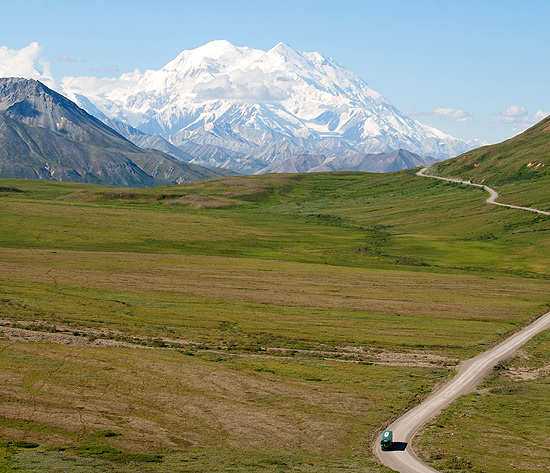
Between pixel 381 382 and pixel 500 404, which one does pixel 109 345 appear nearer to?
pixel 381 382

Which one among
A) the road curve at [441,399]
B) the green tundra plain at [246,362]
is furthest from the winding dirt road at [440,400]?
the green tundra plain at [246,362]

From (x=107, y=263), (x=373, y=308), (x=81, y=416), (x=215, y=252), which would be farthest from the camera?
(x=215, y=252)

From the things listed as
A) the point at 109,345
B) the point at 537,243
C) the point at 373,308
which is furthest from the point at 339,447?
the point at 537,243

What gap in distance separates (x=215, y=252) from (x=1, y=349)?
361ft

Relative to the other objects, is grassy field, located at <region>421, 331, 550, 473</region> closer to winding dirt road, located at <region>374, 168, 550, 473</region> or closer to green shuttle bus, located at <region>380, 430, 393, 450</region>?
winding dirt road, located at <region>374, 168, 550, 473</region>

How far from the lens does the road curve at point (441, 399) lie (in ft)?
166

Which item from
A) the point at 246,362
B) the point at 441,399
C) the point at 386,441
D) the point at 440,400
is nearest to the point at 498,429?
the point at 440,400

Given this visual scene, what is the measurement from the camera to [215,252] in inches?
7101

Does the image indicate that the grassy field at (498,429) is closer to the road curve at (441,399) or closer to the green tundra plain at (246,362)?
the green tundra plain at (246,362)

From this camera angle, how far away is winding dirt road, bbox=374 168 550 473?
1992 inches

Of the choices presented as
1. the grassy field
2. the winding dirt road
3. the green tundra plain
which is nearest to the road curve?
the winding dirt road

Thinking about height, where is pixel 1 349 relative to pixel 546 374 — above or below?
above

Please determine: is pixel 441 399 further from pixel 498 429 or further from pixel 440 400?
pixel 498 429

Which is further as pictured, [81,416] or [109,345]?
[109,345]
